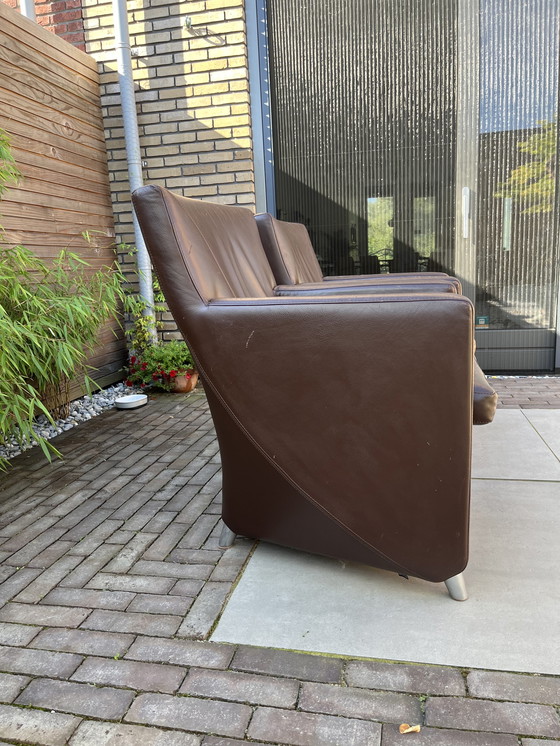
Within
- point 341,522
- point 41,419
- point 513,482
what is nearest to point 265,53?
point 41,419

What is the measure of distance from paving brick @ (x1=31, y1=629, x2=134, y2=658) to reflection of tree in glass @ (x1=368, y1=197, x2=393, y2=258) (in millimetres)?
3489

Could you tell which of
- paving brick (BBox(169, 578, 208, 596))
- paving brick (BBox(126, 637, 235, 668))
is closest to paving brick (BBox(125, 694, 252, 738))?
paving brick (BBox(126, 637, 235, 668))

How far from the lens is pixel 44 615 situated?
4.99 feet

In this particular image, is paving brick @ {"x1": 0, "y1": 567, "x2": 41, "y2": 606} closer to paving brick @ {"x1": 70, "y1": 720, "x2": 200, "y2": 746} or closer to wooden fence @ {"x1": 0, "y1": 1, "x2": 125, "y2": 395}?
paving brick @ {"x1": 70, "y1": 720, "x2": 200, "y2": 746}

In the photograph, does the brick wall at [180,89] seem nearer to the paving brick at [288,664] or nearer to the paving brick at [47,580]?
the paving brick at [47,580]

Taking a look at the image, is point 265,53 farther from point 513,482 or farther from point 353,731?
point 353,731

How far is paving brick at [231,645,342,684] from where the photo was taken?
125cm

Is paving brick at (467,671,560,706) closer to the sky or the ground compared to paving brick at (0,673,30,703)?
closer to the sky

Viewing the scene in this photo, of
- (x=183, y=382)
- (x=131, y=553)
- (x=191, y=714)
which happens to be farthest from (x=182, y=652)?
(x=183, y=382)

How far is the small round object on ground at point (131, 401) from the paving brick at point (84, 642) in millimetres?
2381

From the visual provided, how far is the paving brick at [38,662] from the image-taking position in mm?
1304

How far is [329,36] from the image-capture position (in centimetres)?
409

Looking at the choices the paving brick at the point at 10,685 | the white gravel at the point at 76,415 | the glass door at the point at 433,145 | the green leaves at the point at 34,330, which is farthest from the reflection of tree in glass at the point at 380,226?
the paving brick at the point at 10,685

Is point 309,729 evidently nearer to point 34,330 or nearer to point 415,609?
point 415,609
